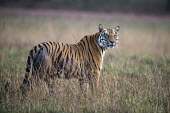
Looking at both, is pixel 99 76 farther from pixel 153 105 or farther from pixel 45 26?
pixel 45 26

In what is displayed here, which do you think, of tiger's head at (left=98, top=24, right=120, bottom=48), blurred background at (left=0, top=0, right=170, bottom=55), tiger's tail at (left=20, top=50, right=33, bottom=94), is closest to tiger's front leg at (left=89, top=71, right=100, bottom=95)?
tiger's head at (left=98, top=24, right=120, bottom=48)

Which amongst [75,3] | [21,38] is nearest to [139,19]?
[75,3]

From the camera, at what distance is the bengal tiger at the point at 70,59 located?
23.3 feet

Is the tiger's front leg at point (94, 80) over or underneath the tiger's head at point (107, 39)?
underneath

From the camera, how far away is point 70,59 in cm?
750

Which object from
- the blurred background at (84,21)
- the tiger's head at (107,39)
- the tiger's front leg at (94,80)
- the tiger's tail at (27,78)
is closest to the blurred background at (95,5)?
the blurred background at (84,21)

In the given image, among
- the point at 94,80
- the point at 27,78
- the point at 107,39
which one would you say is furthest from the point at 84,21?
the point at 27,78

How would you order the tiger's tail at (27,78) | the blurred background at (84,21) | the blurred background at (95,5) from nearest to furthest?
1. the tiger's tail at (27,78)
2. the blurred background at (84,21)
3. the blurred background at (95,5)

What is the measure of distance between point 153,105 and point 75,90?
1.56m

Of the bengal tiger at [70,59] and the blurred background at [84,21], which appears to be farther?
the blurred background at [84,21]

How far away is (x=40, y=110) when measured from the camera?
6500 millimetres

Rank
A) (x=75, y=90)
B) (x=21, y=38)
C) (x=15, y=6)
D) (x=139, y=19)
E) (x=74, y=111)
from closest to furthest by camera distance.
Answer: (x=74, y=111)
(x=75, y=90)
(x=21, y=38)
(x=139, y=19)
(x=15, y=6)

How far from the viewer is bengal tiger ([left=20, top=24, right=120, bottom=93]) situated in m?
7.09

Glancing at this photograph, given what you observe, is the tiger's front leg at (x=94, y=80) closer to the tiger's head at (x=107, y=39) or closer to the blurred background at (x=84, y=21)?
the tiger's head at (x=107, y=39)
